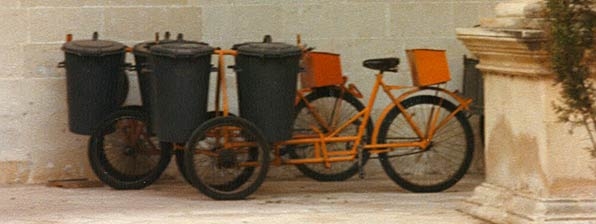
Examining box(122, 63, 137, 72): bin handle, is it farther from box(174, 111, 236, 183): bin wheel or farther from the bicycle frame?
the bicycle frame

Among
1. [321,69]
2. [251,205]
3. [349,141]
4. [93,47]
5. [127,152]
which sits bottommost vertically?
[251,205]

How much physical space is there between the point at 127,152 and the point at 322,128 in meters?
1.47

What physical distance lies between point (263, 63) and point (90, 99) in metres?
1.41

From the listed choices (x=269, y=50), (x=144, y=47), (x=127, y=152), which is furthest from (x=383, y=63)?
(x=127, y=152)

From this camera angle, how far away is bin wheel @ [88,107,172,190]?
1095 cm

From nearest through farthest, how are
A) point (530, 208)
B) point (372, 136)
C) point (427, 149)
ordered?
point (530, 208), point (372, 136), point (427, 149)

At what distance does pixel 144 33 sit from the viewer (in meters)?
11.5

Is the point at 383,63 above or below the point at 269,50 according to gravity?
below

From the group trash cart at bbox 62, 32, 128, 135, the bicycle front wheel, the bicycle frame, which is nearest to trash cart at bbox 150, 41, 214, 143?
trash cart at bbox 62, 32, 128, 135

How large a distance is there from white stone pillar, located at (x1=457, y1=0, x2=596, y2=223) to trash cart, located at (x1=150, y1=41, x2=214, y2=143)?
7.06ft

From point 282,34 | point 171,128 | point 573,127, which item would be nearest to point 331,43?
point 282,34

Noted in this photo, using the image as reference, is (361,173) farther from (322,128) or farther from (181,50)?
(181,50)

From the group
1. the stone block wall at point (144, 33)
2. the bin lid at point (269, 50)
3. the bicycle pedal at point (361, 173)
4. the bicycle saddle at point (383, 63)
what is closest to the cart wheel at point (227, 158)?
the bin lid at point (269, 50)

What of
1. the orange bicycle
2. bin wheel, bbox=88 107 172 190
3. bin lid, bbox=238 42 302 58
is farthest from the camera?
bin wheel, bbox=88 107 172 190
